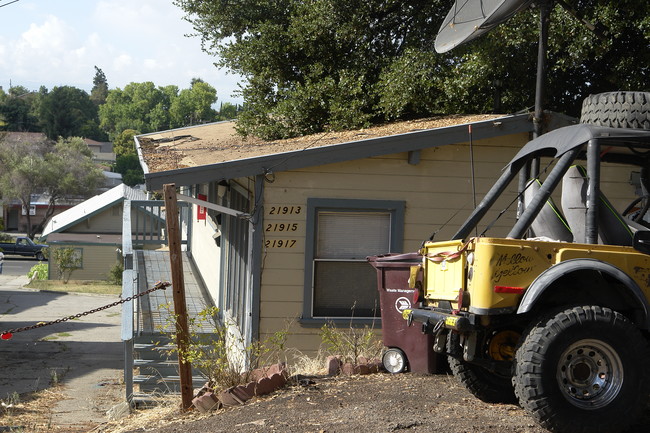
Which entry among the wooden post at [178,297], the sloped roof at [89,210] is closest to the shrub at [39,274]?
the sloped roof at [89,210]

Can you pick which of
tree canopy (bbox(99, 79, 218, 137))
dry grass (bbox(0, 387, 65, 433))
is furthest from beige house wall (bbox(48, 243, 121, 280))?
tree canopy (bbox(99, 79, 218, 137))

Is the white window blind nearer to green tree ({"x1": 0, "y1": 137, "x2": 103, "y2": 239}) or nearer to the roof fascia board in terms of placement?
the roof fascia board

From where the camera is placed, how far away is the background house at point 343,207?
30.5 feet

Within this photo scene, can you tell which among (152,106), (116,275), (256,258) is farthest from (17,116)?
(256,258)

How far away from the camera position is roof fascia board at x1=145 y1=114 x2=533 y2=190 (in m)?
8.71

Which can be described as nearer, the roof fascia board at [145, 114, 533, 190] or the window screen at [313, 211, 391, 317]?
the roof fascia board at [145, 114, 533, 190]

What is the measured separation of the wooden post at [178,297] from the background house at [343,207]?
1.31 meters

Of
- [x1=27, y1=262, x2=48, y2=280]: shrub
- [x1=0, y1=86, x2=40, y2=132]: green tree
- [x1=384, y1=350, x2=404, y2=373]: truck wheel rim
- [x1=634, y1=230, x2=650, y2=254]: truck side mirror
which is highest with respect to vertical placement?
[x1=0, y1=86, x2=40, y2=132]: green tree

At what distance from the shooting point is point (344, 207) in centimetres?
950

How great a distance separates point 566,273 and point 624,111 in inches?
63.5

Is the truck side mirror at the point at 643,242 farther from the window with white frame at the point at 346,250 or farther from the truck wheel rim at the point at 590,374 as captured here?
the window with white frame at the point at 346,250

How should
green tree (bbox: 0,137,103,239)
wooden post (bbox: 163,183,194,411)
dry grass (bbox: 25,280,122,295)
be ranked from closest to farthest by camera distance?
wooden post (bbox: 163,183,194,411), dry grass (bbox: 25,280,122,295), green tree (bbox: 0,137,103,239)

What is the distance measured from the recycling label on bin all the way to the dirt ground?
25.4 inches

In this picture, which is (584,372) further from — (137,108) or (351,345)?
(137,108)
